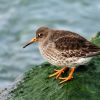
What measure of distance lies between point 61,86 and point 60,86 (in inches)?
0.9

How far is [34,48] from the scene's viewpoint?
15039 millimetres

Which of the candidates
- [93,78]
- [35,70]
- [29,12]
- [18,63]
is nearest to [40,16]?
[29,12]

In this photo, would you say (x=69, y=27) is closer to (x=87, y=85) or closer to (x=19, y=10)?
(x=19, y=10)

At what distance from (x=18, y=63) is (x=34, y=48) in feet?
3.80

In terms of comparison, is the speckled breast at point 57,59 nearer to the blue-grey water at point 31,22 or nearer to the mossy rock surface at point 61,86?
the mossy rock surface at point 61,86

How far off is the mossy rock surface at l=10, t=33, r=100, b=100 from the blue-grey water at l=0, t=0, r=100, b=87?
4.74m

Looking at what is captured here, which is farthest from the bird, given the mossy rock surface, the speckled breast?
the mossy rock surface

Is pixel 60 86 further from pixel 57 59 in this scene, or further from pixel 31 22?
pixel 31 22

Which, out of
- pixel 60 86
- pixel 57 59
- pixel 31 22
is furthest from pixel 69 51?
pixel 31 22

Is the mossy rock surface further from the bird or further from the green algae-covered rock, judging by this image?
the bird

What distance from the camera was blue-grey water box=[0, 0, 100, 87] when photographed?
A: 46.9 feet

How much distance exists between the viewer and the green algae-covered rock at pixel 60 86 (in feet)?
25.5

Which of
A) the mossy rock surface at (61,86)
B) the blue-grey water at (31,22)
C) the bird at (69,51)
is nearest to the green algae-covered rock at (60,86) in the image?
the mossy rock surface at (61,86)

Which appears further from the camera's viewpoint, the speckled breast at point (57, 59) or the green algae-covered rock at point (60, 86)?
the speckled breast at point (57, 59)
